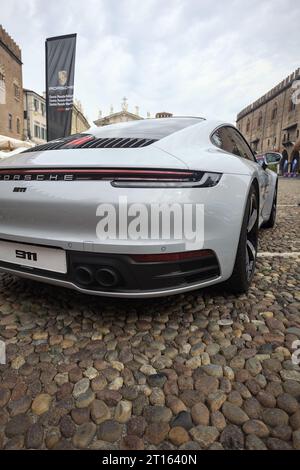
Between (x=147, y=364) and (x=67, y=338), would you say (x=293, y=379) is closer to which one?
(x=147, y=364)

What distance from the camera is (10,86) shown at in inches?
1071

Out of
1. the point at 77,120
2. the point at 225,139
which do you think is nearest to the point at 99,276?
the point at 225,139

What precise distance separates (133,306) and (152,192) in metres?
0.84

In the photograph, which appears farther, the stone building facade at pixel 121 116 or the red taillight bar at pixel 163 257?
the stone building facade at pixel 121 116

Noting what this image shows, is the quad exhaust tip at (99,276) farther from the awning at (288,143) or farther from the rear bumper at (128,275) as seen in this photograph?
the awning at (288,143)

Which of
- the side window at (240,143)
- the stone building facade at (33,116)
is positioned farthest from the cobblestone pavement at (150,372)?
the stone building facade at (33,116)

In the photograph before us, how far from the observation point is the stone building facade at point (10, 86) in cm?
2522

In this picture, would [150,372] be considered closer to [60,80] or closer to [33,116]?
[60,80]

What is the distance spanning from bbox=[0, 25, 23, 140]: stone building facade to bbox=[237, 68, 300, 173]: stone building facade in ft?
93.3

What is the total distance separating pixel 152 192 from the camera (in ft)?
4.54

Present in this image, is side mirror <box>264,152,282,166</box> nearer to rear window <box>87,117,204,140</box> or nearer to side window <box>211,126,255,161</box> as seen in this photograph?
side window <box>211,126,255,161</box>

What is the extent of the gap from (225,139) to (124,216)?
4.32ft

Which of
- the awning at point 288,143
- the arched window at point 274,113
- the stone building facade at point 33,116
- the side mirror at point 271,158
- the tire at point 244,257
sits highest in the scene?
the arched window at point 274,113
